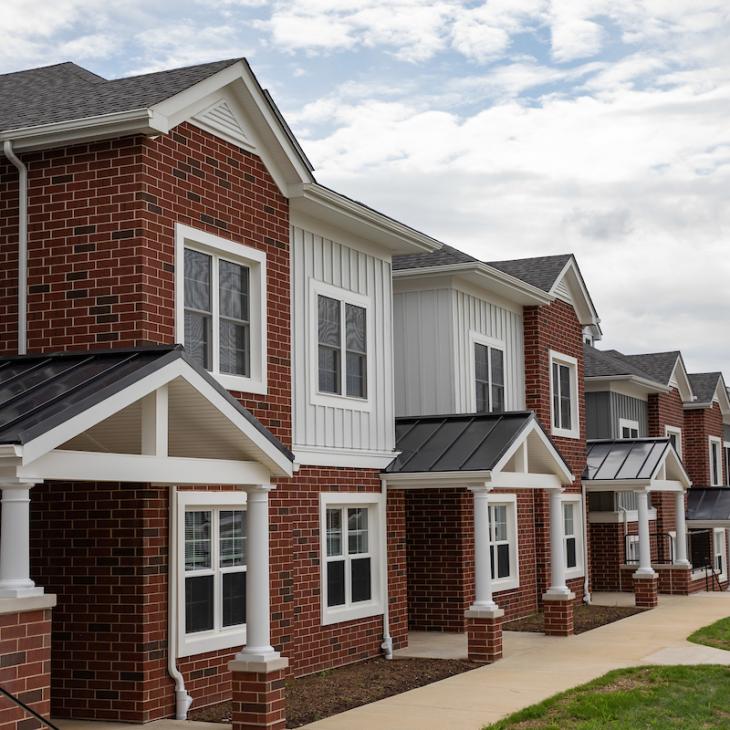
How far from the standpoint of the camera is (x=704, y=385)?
37.4m

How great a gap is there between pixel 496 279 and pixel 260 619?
1055 cm

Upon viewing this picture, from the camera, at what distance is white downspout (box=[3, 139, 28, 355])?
11828 mm

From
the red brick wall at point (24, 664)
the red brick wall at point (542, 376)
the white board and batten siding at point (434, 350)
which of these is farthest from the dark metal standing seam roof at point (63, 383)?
the red brick wall at point (542, 376)

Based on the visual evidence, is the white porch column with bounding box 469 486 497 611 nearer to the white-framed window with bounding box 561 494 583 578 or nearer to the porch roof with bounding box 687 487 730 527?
the white-framed window with bounding box 561 494 583 578

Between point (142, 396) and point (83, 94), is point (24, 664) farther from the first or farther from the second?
point (83, 94)

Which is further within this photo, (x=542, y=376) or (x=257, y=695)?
(x=542, y=376)

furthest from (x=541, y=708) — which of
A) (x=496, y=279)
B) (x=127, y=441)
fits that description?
(x=496, y=279)

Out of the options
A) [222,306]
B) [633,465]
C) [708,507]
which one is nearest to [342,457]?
[222,306]

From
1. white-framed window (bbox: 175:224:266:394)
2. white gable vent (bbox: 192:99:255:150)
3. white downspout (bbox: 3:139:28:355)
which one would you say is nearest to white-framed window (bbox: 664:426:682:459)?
white-framed window (bbox: 175:224:266:394)

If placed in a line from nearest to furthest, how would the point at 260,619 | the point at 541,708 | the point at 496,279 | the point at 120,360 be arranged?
1. the point at 120,360
2. the point at 260,619
3. the point at 541,708
4. the point at 496,279

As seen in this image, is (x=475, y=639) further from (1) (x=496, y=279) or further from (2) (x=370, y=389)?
(1) (x=496, y=279)

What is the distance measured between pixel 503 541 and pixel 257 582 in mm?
10710

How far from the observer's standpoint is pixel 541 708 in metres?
11.7

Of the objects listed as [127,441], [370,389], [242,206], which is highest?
[242,206]
